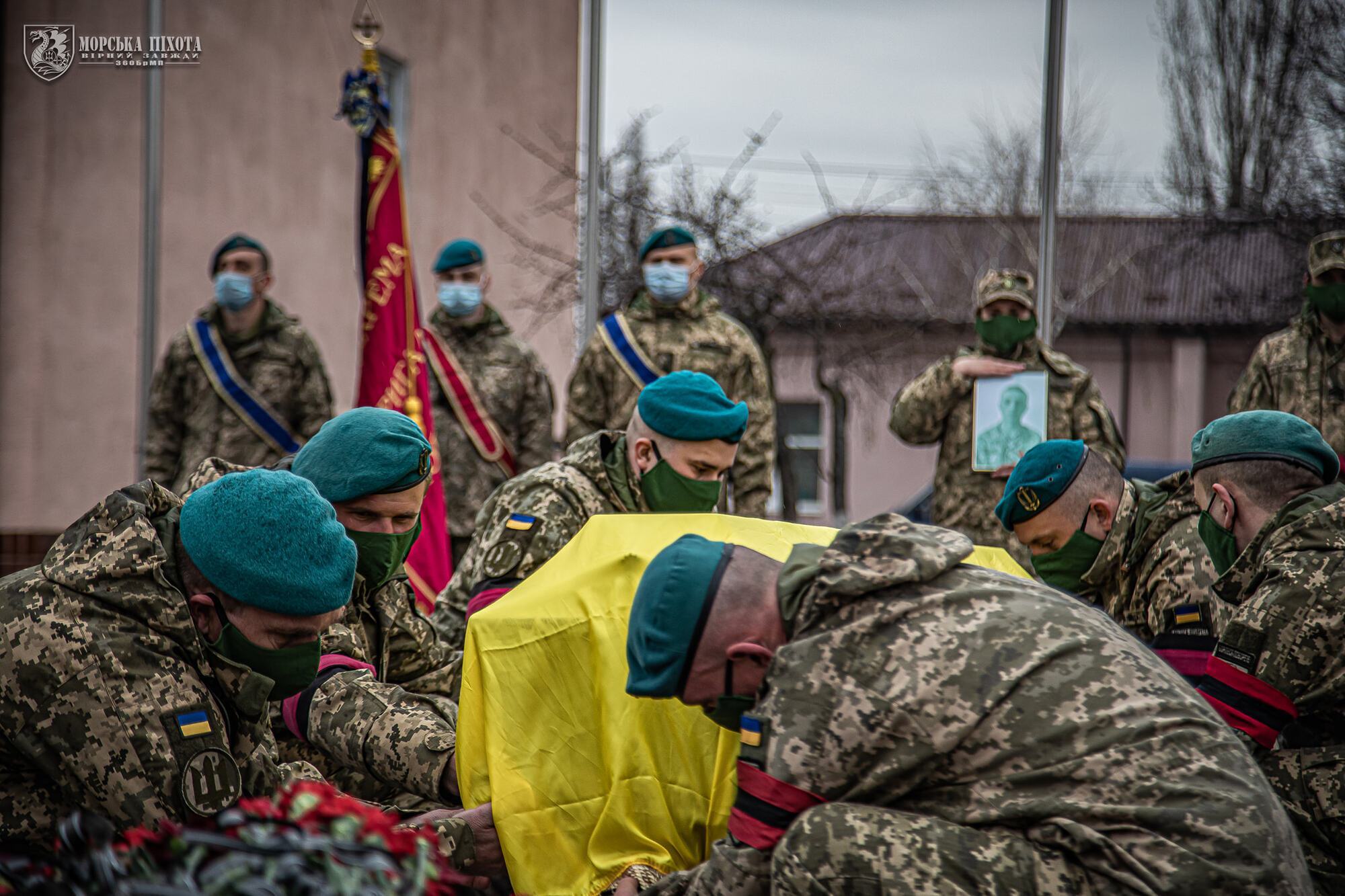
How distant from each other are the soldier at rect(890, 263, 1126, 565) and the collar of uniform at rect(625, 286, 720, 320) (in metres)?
1.15

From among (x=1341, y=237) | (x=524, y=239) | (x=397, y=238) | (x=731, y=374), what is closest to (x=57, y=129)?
(x=397, y=238)

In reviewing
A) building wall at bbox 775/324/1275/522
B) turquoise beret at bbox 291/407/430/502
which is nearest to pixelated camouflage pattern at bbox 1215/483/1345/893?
turquoise beret at bbox 291/407/430/502

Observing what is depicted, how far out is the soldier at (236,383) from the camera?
6.81 metres

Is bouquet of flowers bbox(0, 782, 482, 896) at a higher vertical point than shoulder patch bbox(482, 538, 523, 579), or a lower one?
lower

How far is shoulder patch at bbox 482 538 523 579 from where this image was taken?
153 inches

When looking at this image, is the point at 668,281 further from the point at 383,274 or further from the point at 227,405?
the point at 227,405

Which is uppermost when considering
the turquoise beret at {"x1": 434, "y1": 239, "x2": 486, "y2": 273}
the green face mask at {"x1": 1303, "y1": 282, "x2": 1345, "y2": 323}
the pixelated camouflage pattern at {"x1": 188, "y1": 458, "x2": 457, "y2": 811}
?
the turquoise beret at {"x1": 434, "y1": 239, "x2": 486, "y2": 273}

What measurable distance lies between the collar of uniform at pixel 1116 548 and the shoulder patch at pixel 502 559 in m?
1.70

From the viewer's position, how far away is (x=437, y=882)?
2.11 metres

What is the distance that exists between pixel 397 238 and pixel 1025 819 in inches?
202

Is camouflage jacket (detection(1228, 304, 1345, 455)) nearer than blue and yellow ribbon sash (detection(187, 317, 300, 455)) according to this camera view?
Yes

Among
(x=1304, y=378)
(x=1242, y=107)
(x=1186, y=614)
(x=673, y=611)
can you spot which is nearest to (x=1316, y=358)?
(x=1304, y=378)

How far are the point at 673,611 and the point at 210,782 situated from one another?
3.18ft

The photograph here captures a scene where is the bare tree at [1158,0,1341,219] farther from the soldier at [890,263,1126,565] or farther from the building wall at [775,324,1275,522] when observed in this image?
the soldier at [890,263,1126,565]
